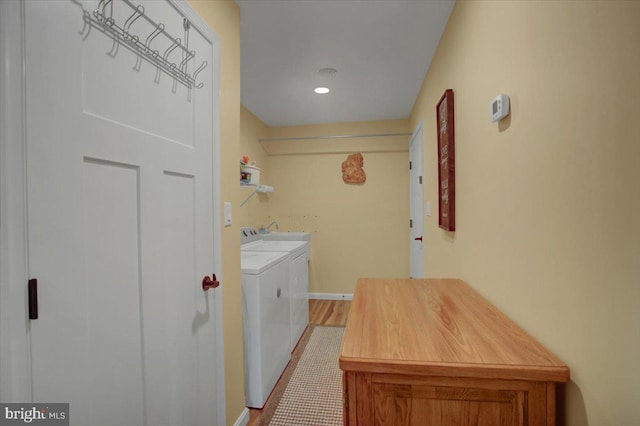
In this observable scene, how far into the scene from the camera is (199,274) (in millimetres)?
1332

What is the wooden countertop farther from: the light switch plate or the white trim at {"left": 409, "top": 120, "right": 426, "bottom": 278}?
the white trim at {"left": 409, "top": 120, "right": 426, "bottom": 278}

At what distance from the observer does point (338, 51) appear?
7.50ft

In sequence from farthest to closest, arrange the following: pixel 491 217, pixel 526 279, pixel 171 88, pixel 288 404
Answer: pixel 288 404
pixel 491 217
pixel 171 88
pixel 526 279

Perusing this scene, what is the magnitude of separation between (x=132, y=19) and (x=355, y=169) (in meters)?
3.33

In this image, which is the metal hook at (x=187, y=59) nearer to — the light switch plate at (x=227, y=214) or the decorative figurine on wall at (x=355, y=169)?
the light switch plate at (x=227, y=214)

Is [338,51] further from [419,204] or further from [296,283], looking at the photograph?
[296,283]

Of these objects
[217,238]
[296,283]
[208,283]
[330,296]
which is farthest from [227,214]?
[330,296]

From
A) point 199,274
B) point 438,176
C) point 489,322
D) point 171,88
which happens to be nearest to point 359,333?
point 489,322

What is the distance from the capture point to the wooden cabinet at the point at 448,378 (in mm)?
764

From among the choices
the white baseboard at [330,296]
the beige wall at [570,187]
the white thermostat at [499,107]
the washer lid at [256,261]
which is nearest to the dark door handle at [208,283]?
the washer lid at [256,261]

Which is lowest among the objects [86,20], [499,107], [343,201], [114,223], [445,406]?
[445,406]

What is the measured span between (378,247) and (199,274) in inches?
122

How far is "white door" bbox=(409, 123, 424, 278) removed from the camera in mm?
3174

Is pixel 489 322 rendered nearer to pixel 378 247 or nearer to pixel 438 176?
pixel 438 176
